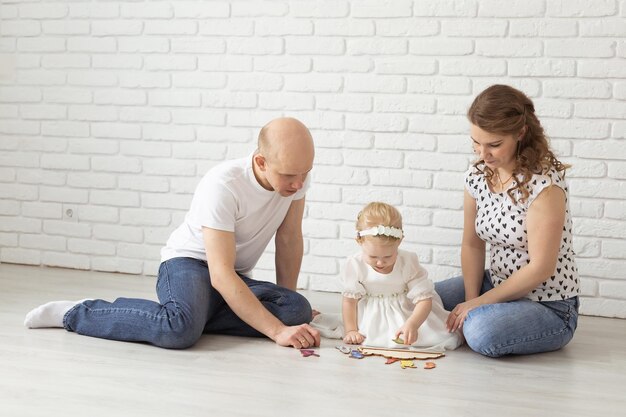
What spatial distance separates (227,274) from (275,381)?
0.46 metres

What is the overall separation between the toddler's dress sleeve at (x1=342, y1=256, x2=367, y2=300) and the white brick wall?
0.80 m

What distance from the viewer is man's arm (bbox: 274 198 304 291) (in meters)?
3.05

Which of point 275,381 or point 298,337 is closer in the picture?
point 275,381

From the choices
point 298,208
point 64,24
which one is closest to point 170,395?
point 298,208

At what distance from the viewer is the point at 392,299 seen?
293cm

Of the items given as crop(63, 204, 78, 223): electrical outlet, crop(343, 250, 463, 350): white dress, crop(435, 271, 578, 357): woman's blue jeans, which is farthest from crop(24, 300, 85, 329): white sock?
crop(435, 271, 578, 357): woman's blue jeans

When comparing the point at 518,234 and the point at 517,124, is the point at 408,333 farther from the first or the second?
the point at 517,124

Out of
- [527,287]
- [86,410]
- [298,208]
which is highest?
[298,208]

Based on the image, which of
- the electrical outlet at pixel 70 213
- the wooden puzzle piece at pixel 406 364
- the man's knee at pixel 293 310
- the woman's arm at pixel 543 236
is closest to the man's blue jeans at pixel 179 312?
the man's knee at pixel 293 310

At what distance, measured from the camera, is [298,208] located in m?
3.04

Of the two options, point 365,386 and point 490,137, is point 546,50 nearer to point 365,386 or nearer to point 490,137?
point 490,137

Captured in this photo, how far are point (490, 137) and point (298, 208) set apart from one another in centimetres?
76

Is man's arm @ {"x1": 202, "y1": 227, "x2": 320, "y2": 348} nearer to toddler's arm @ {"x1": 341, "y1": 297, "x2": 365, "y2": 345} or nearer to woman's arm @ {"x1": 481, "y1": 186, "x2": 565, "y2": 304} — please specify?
toddler's arm @ {"x1": 341, "y1": 297, "x2": 365, "y2": 345}

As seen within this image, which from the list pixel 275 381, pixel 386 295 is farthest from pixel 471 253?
pixel 275 381
